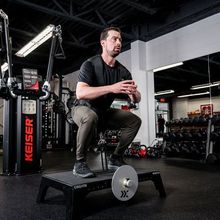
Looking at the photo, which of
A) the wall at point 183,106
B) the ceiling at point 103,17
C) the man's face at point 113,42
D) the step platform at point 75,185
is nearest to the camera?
the step platform at point 75,185

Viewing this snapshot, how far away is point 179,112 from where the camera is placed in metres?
11.3

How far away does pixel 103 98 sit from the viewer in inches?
70.2

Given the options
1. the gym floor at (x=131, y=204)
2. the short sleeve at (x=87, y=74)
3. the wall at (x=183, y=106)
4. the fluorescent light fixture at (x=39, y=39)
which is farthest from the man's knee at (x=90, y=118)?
the wall at (x=183, y=106)

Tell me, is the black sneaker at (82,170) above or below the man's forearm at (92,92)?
below

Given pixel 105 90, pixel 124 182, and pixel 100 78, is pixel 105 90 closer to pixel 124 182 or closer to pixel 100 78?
pixel 100 78

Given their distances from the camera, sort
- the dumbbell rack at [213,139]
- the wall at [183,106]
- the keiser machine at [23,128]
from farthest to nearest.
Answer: the wall at [183,106] → the dumbbell rack at [213,139] → the keiser machine at [23,128]

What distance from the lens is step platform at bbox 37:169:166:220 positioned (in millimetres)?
1398

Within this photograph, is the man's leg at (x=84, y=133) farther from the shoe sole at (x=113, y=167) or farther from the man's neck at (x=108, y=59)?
the man's neck at (x=108, y=59)

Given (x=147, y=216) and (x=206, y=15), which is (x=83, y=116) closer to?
(x=147, y=216)

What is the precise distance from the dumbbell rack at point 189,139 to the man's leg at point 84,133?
3.07 m

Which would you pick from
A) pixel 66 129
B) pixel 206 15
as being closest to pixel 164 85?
pixel 66 129

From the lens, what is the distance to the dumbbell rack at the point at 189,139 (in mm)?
4353

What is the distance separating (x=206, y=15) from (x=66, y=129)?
5.29 m

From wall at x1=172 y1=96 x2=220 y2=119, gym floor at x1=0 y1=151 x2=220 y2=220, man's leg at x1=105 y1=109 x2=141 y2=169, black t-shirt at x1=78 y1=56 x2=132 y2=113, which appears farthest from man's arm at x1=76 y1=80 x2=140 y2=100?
wall at x1=172 y1=96 x2=220 y2=119
